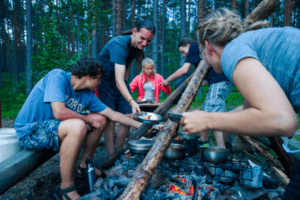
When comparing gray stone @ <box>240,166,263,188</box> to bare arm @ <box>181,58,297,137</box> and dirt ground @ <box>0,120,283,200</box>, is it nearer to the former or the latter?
dirt ground @ <box>0,120,283,200</box>

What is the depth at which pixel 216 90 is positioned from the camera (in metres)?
3.32

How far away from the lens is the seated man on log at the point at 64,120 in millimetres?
2209

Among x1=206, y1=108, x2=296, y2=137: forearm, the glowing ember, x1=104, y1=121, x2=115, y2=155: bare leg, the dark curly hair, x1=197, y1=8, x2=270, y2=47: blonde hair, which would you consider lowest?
the glowing ember

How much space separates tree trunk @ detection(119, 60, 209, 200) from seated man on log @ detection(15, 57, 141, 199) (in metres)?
0.86

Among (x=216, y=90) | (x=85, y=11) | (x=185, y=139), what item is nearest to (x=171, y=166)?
(x=185, y=139)

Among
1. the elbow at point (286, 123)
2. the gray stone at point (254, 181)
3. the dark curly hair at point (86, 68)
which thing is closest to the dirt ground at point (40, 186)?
the gray stone at point (254, 181)

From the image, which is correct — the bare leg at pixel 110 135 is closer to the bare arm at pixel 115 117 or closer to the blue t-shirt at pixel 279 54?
the bare arm at pixel 115 117

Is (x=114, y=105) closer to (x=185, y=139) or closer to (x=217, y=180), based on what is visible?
(x=185, y=139)

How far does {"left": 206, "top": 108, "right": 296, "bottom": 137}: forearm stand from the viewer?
86cm

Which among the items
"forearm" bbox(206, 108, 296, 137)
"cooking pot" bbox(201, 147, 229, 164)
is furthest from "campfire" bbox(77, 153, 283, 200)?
"forearm" bbox(206, 108, 296, 137)

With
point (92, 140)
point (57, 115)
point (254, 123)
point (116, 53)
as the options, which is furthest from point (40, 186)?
point (254, 123)

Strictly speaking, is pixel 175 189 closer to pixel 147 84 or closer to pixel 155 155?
pixel 155 155

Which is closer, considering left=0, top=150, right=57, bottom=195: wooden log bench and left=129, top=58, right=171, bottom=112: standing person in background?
left=0, top=150, right=57, bottom=195: wooden log bench

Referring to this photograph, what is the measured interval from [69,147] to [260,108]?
197cm
